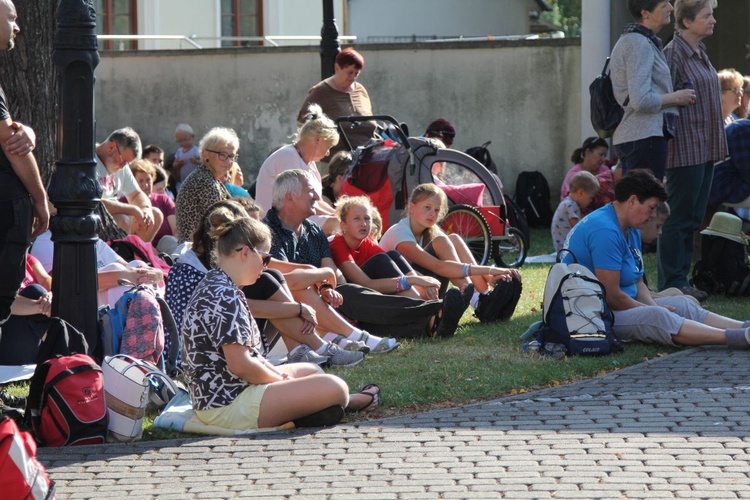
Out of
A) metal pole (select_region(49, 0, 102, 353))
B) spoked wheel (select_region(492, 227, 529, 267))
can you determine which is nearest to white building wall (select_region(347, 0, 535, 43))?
spoked wheel (select_region(492, 227, 529, 267))

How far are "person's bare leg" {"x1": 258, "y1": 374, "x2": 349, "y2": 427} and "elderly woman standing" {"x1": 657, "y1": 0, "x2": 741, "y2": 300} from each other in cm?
441

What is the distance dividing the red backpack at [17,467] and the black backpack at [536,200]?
42.8 ft

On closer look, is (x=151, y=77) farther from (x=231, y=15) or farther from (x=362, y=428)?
(x=362, y=428)

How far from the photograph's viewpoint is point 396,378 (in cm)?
725

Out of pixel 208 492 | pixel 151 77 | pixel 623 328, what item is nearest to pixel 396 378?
pixel 623 328

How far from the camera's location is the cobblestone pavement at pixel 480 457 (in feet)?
16.8

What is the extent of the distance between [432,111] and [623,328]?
398 inches

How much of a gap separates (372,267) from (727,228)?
337cm

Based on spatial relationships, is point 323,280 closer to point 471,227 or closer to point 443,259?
point 443,259

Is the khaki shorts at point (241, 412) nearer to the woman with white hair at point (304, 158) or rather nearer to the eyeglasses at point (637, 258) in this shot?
the eyeglasses at point (637, 258)

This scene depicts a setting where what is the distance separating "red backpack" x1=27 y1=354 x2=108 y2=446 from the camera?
19.3 ft

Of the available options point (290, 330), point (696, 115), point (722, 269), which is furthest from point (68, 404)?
point (722, 269)

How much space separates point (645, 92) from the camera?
9133 mm

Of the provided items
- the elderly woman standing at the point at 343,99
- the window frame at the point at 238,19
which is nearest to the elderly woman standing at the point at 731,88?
the elderly woman standing at the point at 343,99
